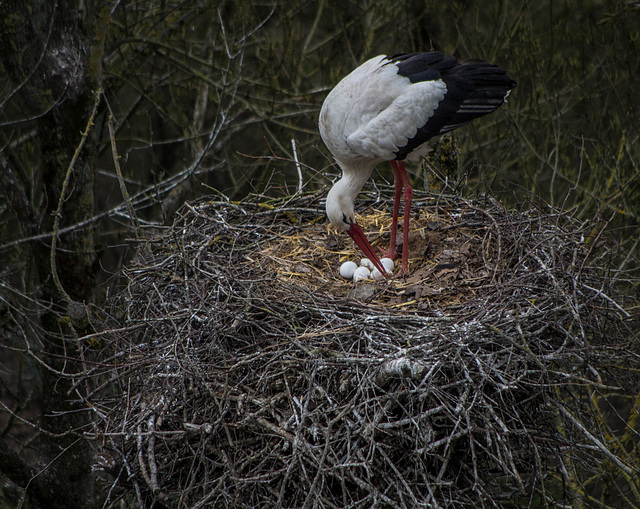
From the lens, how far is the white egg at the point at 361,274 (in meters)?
4.85

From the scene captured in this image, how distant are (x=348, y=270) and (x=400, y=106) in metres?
1.24

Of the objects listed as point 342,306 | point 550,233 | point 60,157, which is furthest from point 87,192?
point 550,233

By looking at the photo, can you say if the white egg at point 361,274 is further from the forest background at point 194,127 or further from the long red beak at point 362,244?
the forest background at point 194,127

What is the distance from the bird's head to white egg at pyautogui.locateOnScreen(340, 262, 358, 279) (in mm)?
141

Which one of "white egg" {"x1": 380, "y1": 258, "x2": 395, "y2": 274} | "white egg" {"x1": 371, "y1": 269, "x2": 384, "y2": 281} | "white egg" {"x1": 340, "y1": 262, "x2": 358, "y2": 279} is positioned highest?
"white egg" {"x1": 340, "y1": 262, "x2": 358, "y2": 279}

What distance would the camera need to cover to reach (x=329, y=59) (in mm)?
8773

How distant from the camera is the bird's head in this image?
16.0 ft

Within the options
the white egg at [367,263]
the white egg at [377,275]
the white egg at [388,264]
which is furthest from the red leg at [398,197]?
Result: the white egg at [377,275]

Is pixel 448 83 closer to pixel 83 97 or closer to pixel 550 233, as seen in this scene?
pixel 550 233

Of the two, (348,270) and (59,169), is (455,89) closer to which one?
(348,270)

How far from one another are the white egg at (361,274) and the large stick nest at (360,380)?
0.18m

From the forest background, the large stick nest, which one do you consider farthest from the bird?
the large stick nest

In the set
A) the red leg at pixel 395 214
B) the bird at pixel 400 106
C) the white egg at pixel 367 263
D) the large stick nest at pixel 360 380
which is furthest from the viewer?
the red leg at pixel 395 214

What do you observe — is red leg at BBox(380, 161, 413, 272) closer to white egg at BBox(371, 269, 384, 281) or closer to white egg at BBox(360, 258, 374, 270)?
white egg at BBox(360, 258, 374, 270)
